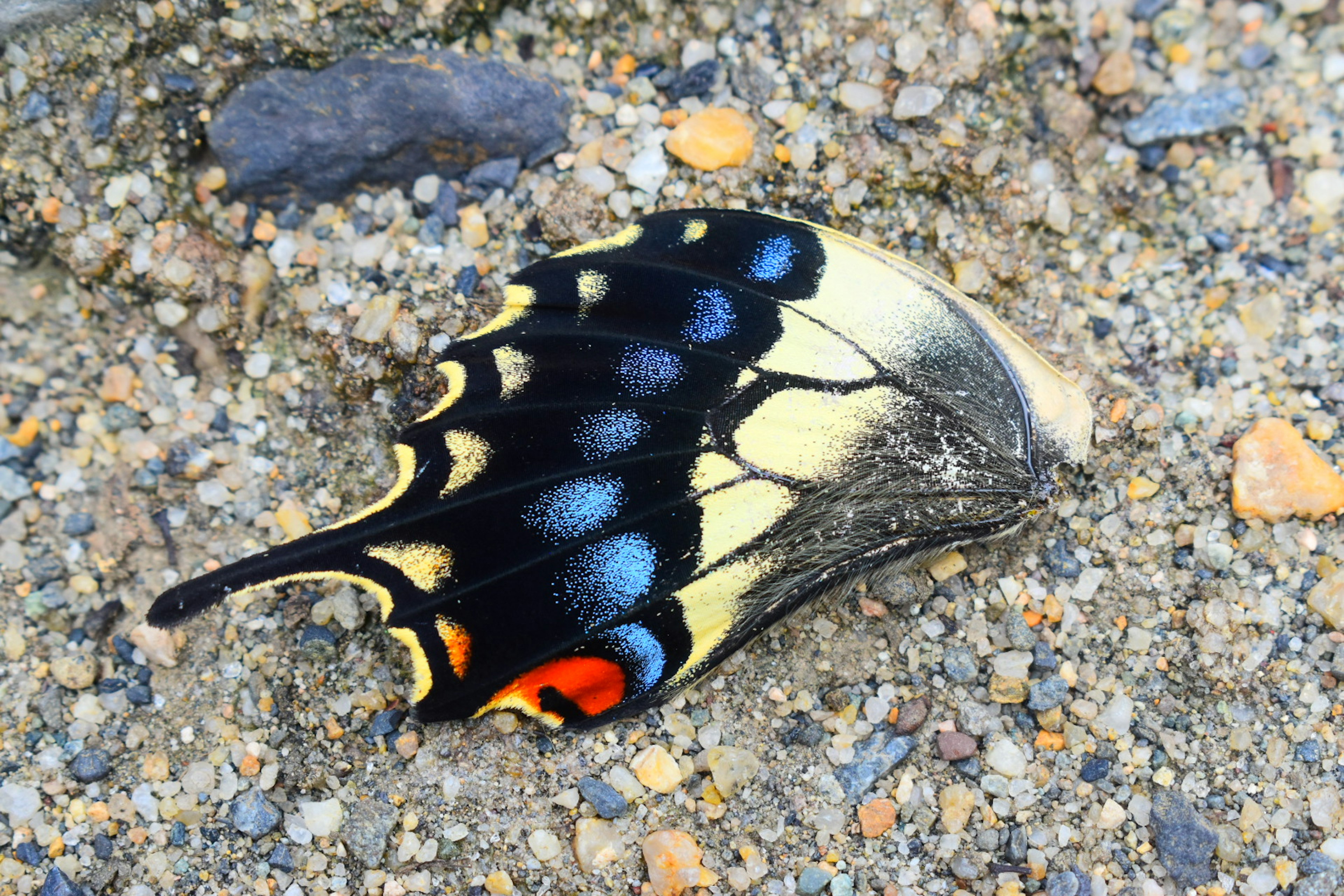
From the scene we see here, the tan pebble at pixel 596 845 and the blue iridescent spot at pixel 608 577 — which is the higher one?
the blue iridescent spot at pixel 608 577

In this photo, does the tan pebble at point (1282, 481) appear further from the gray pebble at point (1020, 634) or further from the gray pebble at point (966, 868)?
the gray pebble at point (966, 868)

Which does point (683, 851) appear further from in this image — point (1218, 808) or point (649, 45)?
point (649, 45)

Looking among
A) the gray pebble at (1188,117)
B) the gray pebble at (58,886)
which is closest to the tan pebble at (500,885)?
the gray pebble at (58,886)

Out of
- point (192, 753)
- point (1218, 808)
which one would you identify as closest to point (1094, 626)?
point (1218, 808)

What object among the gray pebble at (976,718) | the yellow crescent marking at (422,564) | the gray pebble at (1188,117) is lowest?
the gray pebble at (976,718)

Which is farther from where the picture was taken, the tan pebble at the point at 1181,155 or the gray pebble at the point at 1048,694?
the tan pebble at the point at 1181,155

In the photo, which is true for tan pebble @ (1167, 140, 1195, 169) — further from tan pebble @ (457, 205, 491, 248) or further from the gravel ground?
tan pebble @ (457, 205, 491, 248)
